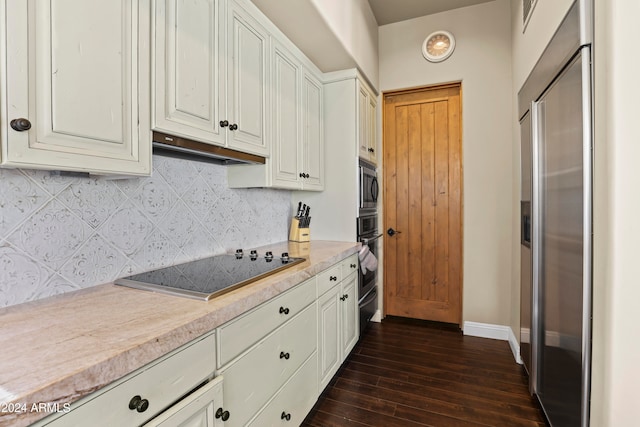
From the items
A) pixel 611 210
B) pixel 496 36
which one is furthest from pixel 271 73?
pixel 496 36

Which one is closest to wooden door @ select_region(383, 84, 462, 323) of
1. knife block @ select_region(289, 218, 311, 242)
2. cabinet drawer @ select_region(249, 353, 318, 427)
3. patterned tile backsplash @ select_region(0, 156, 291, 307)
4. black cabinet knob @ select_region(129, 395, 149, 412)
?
knife block @ select_region(289, 218, 311, 242)

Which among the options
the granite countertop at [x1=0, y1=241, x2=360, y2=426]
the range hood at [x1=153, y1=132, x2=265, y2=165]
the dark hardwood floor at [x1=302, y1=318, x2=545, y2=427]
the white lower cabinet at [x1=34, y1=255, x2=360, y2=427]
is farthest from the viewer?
the dark hardwood floor at [x1=302, y1=318, x2=545, y2=427]

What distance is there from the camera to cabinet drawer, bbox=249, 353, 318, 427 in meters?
1.27

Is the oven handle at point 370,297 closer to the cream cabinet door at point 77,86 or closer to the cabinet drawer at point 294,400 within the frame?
the cabinet drawer at point 294,400

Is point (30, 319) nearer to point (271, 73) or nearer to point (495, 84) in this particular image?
point (271, 73)

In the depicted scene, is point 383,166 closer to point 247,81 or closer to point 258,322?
point 247,81

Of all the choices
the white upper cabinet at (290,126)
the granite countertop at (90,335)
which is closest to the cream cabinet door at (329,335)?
the granite countertop at (90,335)

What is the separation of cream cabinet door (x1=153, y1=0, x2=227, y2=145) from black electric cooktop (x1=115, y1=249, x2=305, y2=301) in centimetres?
59

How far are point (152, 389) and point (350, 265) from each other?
170 cm

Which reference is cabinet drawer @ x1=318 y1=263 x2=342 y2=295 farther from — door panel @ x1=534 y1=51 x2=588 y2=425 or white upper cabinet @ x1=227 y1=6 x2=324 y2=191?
door panel @ x1=534 y1=51 x2=588 y2=425

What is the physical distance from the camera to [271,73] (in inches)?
72.7

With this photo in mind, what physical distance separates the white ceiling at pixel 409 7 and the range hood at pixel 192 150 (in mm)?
2190

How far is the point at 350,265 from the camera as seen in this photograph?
234 cm

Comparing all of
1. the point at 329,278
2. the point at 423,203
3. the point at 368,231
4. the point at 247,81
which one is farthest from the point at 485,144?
the point at 247,81
